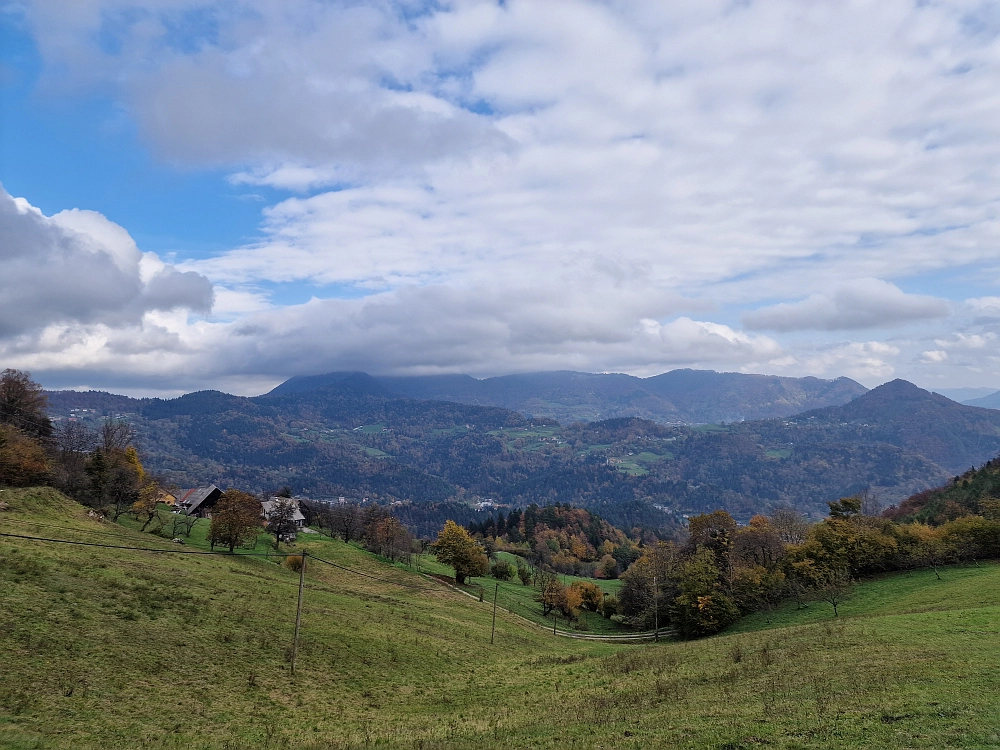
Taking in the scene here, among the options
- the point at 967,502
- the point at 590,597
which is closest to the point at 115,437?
the point at 590,597

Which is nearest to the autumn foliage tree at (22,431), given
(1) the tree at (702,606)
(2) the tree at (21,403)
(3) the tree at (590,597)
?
(2) the tree at (21,403)

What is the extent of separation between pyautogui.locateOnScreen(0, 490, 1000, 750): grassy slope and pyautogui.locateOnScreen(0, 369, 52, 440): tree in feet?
151

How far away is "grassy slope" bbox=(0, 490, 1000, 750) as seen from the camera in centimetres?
1889

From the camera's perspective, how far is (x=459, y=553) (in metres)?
89.2

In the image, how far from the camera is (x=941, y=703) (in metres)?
18.1

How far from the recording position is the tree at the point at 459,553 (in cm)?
8938

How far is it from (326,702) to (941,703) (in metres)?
26.8

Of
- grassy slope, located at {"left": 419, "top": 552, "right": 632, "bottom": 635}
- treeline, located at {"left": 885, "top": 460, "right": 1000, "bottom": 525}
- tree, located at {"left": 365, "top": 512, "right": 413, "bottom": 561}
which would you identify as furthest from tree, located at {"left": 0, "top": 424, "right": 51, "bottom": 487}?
treeline, located at {"left": 885, "top": 460, "right": 1000, "bottom": 525}

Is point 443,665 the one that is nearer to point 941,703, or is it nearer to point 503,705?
point 503,705

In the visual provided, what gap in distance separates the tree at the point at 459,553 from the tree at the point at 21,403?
64.1m

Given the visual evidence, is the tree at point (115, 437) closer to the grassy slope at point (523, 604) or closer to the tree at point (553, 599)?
the grassy slope at point (523, 604)

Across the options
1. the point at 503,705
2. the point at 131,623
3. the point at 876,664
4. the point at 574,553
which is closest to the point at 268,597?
the point at 131,623

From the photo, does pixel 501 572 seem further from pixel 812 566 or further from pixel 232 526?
pixel 232 526

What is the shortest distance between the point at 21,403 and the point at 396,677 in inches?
3312
